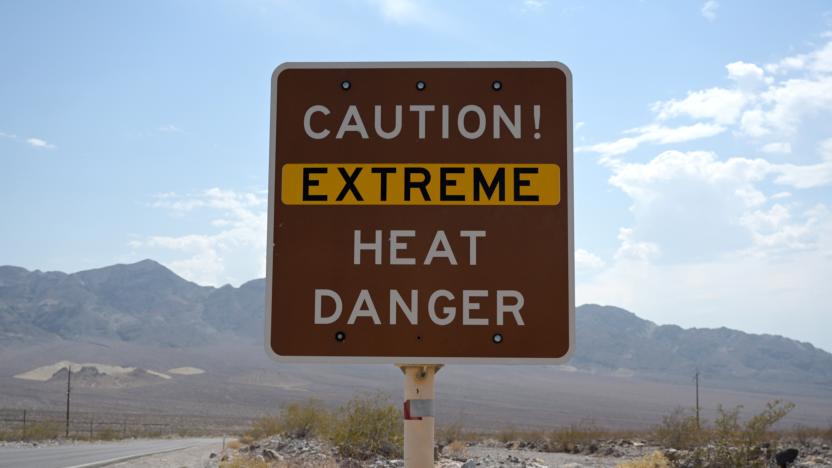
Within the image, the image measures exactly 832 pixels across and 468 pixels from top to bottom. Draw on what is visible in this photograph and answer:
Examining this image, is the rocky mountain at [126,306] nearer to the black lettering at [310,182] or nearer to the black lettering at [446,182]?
the black lettering at [310,182]

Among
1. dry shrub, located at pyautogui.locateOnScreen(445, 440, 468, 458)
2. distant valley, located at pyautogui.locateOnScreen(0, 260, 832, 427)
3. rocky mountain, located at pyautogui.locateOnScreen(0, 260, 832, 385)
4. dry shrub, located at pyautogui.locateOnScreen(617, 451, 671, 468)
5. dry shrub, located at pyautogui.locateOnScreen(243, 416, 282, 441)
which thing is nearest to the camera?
dry shrub, located at pyautogui.locateOnScreen(617, 451, 671, 468)

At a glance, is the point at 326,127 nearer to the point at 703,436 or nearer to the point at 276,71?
the point at 276,71

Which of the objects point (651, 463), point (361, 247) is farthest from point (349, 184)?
point (651, 463)

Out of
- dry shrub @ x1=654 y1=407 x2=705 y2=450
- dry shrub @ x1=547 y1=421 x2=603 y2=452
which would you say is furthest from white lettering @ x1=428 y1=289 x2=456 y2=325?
dry shrub @ x1=547 y1=421 x2=603 y2=452

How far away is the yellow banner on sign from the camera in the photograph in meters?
2.93

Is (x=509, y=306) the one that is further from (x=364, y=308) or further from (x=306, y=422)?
(x=306, y=422)

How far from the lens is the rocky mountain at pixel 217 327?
139750 millimetres

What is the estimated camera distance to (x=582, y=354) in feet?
503

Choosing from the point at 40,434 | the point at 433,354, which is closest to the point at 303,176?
the point at 433,354

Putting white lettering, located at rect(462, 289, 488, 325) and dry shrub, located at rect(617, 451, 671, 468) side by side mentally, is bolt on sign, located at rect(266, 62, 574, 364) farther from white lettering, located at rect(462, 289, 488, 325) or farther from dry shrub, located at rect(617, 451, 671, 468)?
dry shrub, located at rect(617, 451, 671, 468)

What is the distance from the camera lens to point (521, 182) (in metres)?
2.94

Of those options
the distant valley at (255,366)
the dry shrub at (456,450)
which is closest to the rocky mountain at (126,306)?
the distant valley at (255,366)

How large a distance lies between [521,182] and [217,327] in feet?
520

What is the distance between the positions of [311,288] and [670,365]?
497ft
